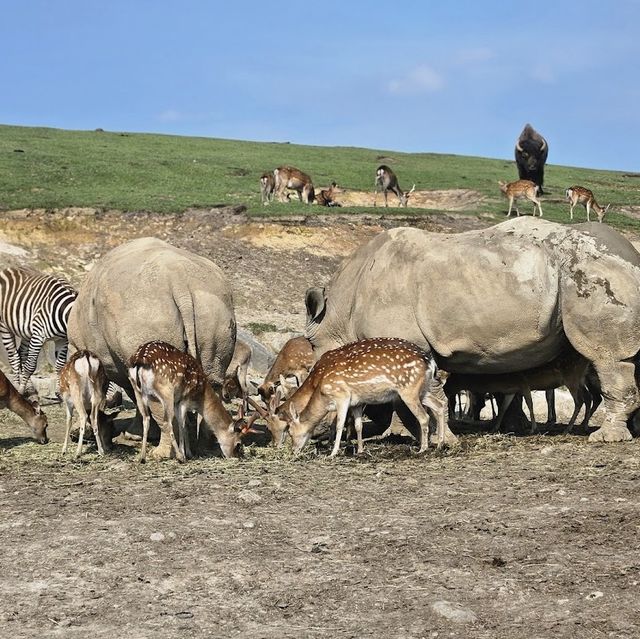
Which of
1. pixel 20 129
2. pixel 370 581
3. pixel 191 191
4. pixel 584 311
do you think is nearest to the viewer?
pixel 370 581

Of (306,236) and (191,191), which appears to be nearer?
(306,236)

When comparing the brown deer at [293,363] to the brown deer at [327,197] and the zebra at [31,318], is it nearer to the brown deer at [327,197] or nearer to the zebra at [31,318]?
the zebra at [31,318]

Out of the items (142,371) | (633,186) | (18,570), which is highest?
(633,186)

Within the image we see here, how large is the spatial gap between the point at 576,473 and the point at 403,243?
4.07m

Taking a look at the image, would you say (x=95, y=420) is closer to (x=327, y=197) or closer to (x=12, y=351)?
(x=12, y=351)

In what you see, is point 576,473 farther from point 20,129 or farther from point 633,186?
point 20,129

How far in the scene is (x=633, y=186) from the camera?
47219 millimetres

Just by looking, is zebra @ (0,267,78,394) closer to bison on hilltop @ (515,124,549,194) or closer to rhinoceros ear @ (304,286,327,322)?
rhinoceros ear @ (304,286,327,322)

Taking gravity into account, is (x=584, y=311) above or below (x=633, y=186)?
below

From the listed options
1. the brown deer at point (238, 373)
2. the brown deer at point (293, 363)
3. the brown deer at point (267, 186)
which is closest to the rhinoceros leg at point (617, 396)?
the brown deer at point (293, 363)

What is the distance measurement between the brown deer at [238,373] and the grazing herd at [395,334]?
3233mm

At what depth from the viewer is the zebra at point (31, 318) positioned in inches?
683

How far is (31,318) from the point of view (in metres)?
17.5

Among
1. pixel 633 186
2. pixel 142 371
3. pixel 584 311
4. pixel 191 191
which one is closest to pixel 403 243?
pixel 584 311
